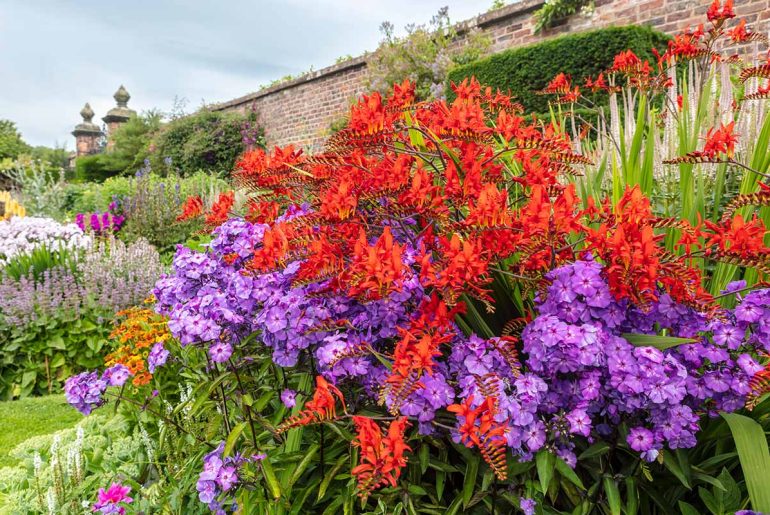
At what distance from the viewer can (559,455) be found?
1.53 metres

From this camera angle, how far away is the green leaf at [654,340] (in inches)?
60.1

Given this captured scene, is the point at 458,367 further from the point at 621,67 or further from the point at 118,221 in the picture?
the point at 118,221

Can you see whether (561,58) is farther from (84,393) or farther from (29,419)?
(84,393)

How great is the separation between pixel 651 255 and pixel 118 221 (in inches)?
316

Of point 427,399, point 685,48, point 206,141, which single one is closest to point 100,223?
point 685,48

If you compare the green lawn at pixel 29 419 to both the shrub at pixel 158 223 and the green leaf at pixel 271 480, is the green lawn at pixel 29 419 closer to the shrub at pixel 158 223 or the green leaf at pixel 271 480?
the green leaf at pixel 271 480

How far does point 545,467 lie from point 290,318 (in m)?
0.83

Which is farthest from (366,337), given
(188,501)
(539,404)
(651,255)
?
(188,501)

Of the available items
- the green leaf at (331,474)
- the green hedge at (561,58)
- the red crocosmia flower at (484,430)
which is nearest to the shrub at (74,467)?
the green leaf at (331,474)

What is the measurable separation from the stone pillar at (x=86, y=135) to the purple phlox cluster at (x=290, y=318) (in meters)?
31.7

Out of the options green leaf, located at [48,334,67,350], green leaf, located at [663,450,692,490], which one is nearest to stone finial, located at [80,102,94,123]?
green leaf, located at [48,334,67,350]

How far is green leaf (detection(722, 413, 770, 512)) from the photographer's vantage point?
142 cm

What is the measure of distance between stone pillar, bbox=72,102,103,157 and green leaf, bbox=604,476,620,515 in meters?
33.0

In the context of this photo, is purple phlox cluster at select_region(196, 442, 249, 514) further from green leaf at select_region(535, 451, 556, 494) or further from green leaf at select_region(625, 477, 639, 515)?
green leaf at select_region(625, 477, 639, 515)
